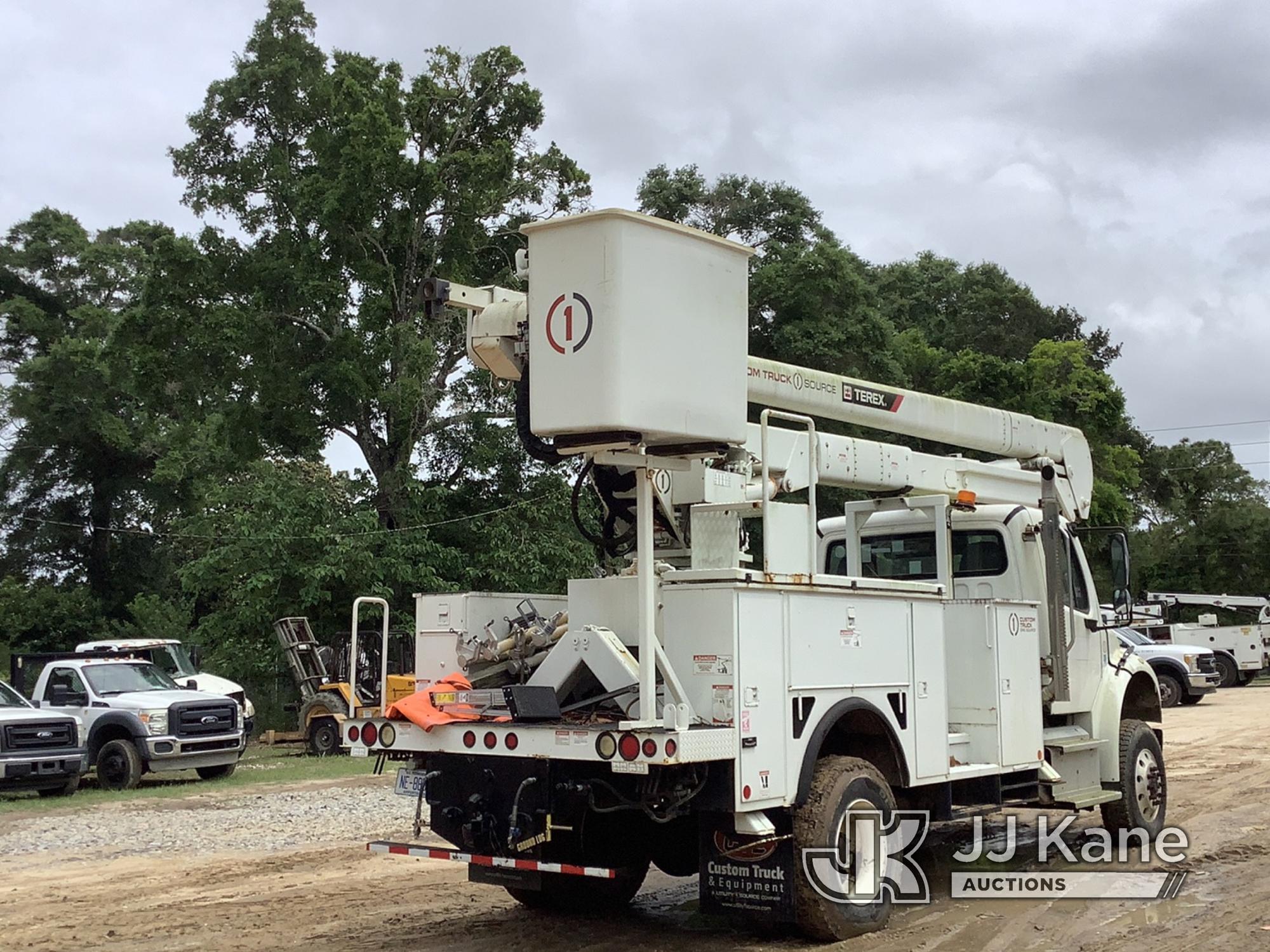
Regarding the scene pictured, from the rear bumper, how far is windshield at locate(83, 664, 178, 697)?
6.56 feet

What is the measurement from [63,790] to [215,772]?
2.38 metres

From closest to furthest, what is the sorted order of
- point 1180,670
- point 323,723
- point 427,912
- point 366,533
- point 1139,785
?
point 427,912 → point 1139,785 → point 323,723 → point 366,533 → point 1180,670

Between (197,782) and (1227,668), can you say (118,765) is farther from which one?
(1227,668)

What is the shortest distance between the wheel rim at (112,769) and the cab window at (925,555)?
13.0 metres

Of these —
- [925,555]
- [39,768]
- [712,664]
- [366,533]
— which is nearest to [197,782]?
[39,768]

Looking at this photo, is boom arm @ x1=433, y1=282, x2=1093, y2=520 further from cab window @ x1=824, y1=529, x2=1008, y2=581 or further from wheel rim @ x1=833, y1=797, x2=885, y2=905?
wheel rim @ x1=833, y1=797, x2=885, y2=905

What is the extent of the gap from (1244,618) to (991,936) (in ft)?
141

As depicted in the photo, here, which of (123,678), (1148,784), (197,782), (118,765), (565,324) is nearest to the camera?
(565,324)

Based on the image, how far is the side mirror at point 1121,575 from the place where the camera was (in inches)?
420

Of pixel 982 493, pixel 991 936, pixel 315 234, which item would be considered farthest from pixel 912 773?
pixel 315 234

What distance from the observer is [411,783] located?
7.70 meters

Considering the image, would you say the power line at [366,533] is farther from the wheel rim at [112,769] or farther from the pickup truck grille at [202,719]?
the wheel rim at [112,769]

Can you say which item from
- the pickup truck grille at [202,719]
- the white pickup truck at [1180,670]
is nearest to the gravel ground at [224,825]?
the pickup truck grille at [202,719]

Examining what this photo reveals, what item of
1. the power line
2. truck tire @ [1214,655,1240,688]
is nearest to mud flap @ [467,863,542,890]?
the power line
